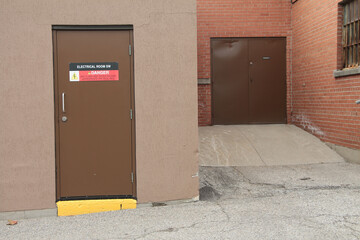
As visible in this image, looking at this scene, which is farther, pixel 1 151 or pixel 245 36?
pixel 245 36

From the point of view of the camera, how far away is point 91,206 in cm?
512

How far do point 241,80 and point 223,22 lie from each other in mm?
1666

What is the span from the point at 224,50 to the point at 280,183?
16.5ft

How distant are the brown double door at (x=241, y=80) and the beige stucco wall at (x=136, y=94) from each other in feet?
16.6

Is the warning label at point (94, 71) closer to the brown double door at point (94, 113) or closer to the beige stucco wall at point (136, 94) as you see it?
the brown double door at point (94, 113)

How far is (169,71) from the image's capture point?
5.25 metres

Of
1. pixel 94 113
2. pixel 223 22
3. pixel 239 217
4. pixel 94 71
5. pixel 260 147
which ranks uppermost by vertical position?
pixel 223 22

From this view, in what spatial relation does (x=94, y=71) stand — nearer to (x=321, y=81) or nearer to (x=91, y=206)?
(x=91, y=206)

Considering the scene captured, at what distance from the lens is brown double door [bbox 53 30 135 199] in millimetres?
5148

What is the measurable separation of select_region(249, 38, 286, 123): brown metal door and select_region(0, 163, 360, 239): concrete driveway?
4.06 metres

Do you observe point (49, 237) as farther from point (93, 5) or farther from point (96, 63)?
point (93, 5)

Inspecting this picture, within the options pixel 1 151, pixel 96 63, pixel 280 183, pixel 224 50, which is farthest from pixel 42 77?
pixel 224 50

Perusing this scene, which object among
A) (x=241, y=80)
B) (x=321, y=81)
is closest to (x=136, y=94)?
(x=321, y=81)

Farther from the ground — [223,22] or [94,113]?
[223,22]
